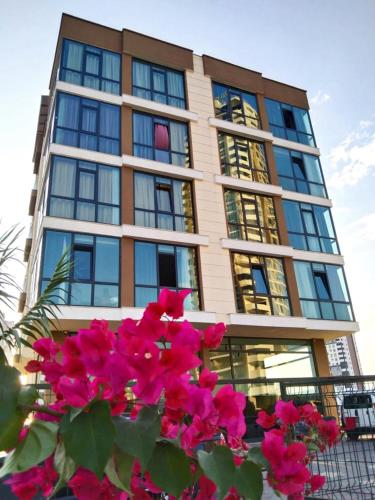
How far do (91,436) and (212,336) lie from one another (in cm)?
54

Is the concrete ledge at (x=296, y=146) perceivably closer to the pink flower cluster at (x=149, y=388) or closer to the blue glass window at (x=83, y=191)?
the blue glass window at (x=83, y=191)

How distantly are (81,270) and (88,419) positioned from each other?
11.0 meters

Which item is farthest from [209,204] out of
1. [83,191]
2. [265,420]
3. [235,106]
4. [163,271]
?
[265,420]

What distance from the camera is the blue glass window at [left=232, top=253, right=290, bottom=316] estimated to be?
42.5 feet

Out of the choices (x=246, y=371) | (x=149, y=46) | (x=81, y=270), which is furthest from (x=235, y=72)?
(x=246, y=371)

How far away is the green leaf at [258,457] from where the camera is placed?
2.64 ft

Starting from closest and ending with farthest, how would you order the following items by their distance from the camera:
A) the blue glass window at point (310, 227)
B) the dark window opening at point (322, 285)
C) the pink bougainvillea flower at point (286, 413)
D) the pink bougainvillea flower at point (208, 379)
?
the pink bougainvillea flower at point (208, 379), the pink bougainvillea flower at point (286, 413), the dark window opening at point (322, 285), the blue glass window at point (310, 227)

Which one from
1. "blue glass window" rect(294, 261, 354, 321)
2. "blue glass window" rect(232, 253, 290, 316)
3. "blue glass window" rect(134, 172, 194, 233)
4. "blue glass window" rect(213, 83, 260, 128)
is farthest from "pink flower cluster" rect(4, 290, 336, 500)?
"blue glass window" rect(213, 83, 260, 128)

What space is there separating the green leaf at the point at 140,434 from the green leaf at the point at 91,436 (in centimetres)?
5

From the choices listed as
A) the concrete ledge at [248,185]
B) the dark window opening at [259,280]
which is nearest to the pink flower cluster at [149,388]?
the dark window opening at [259,280]

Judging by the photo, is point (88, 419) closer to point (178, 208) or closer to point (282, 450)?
point (282, 450)

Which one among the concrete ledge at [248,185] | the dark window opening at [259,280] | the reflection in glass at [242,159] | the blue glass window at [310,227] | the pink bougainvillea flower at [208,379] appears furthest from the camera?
the reflection in glass at [242,159]

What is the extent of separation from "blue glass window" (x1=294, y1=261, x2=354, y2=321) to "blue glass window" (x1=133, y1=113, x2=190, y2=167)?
6.12 metres

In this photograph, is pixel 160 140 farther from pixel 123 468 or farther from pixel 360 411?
pixel 123 468
